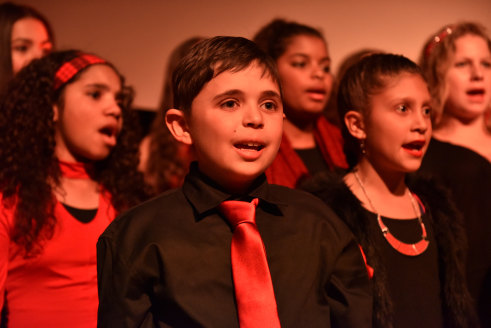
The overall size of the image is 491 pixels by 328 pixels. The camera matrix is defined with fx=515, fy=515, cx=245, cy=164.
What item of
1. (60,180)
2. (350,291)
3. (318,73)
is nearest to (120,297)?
(350,291)

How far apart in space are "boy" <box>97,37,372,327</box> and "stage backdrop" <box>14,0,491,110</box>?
168cm

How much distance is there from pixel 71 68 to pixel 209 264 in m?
1.00

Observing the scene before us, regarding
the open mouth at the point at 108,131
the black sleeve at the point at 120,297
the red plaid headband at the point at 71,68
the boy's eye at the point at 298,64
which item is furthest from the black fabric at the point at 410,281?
the red plaid headband at the point at 71,68

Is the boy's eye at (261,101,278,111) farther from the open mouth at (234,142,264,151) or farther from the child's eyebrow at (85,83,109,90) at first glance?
the child's eyebrow at (85,83,109,90)

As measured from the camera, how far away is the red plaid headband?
5.86 ft

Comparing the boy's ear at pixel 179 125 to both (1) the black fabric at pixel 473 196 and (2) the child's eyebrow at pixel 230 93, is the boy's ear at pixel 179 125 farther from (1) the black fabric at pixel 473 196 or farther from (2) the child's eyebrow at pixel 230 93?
(1) the black fabric at pixel 473 196

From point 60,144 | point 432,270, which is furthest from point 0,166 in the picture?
point 432,270

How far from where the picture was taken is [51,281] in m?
1.57

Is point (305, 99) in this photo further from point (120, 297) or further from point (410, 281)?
point (120, 297)

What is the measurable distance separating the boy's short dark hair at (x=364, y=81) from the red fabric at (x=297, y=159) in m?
0.17

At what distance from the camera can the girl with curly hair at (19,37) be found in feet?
7.58

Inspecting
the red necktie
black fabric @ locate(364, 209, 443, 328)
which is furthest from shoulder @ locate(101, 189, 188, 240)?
black fabric @ locate(364, 209, 443, 328)

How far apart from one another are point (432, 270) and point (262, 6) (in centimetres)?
185

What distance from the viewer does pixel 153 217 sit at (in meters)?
1.21
